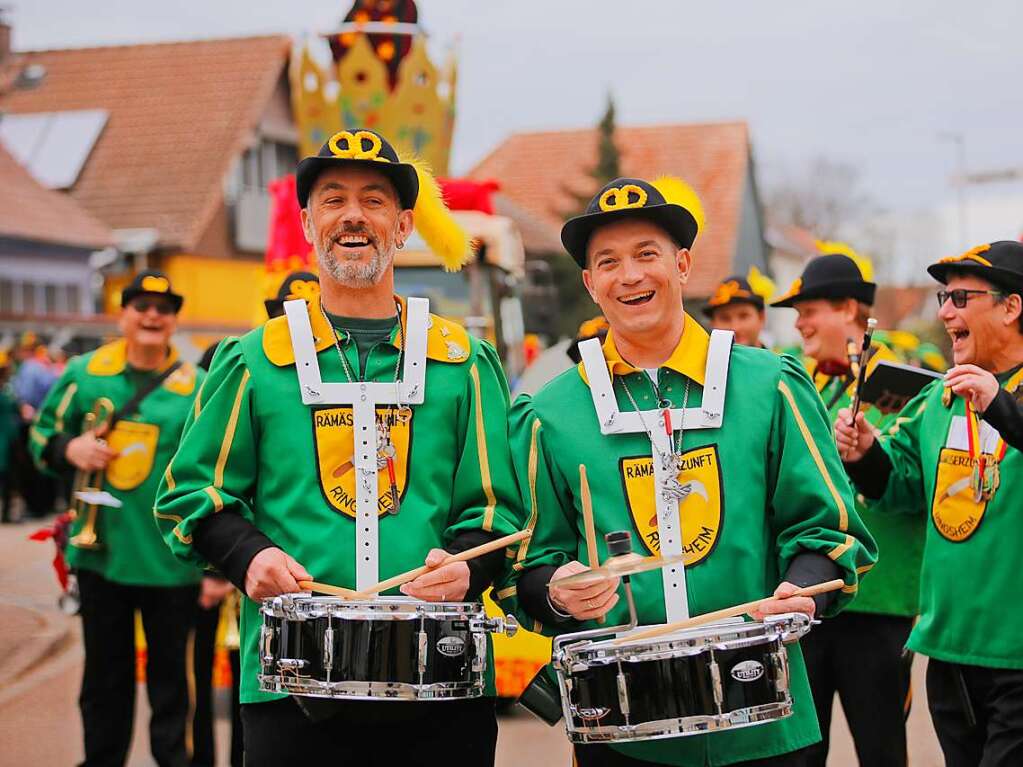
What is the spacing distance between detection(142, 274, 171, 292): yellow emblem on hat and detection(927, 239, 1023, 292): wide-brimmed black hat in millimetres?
3611

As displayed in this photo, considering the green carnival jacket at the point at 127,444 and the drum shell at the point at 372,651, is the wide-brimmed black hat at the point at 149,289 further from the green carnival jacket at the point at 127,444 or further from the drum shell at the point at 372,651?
the drum shell at the point at 372,651

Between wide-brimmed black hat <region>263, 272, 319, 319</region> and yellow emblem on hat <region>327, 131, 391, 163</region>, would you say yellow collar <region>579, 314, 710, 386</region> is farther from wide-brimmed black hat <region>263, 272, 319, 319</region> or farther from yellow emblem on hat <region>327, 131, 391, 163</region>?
wide-brimmed black hat <region>263, 272, 319, 319</region>

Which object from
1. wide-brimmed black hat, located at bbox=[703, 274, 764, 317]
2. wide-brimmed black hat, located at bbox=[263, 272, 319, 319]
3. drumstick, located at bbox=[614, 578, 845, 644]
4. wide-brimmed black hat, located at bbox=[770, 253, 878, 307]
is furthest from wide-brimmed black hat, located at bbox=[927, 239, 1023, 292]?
wide-brimmed black hat, located at bbox=[703, 274, 764, 317]

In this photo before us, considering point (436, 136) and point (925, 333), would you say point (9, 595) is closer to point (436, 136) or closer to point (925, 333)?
point (436, 136)

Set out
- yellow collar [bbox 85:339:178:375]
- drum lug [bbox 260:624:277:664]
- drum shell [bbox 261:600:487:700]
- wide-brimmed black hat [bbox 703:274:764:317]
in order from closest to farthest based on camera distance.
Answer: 1. drum shell [bbox 261:600:487:700]
2. drum lug [bbox 260:624:277:664]
3. yellow collar [bbox 85:339:178:375]
4. wide-brimmed black hat [bbox 703:274:764:317]

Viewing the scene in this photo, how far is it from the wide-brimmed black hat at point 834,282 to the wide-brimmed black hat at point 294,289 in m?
2.11

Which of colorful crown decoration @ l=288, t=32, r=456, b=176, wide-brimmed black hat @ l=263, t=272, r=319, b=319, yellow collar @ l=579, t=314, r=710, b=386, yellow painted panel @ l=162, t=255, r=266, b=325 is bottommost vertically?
yellow collar @ l=579, t=314, r=710, b=386

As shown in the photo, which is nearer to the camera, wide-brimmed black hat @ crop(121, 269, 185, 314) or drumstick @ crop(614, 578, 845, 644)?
drumstick @ crop(614, 578, 845, 644)

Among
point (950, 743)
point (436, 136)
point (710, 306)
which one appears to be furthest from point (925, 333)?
point (950, 743)

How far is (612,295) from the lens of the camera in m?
3.70

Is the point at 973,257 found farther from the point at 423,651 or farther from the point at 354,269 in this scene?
the point at 423,651

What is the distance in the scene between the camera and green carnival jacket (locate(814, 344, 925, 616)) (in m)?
5.58

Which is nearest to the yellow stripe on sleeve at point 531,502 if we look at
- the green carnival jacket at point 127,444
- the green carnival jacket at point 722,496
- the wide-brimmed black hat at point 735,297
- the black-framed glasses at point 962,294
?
the green carnival jacket at point 722,496

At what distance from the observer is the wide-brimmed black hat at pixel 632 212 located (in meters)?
3.65
